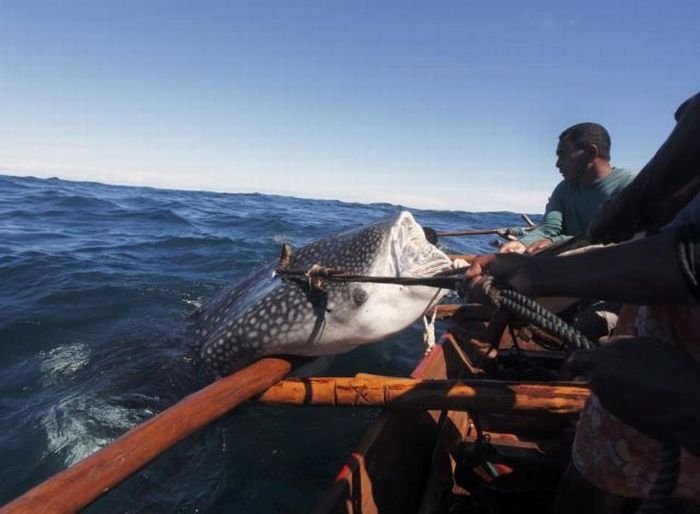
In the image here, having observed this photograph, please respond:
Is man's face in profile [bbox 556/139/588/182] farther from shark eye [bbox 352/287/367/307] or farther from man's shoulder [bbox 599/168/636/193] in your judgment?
shark eye [bbox 352/287/367/307]

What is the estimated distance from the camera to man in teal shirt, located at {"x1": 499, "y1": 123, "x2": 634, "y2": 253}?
5.21 meters

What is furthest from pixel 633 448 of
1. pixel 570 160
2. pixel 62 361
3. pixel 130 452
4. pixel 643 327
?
pixel 62 361

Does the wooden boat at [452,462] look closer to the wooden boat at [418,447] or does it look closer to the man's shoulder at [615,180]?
the wooden boat at [418,447]

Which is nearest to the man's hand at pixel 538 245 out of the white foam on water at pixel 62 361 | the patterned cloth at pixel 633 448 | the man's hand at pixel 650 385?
the patterned cloth at pixel 633 448

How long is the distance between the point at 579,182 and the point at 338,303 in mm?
3667

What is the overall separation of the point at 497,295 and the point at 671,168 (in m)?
0.80

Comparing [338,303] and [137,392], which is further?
[137,392]

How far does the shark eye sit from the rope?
1536 millimetres

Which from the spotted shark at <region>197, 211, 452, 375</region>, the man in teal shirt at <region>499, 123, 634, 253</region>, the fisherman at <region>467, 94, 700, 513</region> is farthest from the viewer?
the man in teal shirt at <region>499, 123, 634, 253</region>

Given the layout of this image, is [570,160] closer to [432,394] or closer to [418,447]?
[418,447]

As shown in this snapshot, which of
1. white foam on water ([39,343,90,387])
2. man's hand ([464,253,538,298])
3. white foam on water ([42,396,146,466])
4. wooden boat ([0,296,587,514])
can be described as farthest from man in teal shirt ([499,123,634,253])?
white foam on water ([39,343,90,387])

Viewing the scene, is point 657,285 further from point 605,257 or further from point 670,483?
point 670,483

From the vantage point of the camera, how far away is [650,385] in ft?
4.64

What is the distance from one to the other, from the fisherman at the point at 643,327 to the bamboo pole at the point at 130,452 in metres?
1.32
